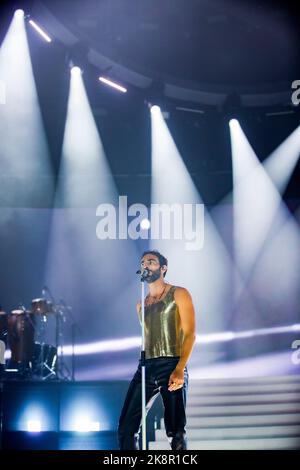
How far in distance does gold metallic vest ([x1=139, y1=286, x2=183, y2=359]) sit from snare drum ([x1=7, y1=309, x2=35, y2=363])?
2.91m

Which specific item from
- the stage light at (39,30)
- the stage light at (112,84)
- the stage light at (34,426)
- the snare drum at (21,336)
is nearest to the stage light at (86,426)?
the stage light at (34,426)

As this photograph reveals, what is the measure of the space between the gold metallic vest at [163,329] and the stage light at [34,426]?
1.96 m

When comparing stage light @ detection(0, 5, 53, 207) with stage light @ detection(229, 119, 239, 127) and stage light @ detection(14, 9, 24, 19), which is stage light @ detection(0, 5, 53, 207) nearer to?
stage light @ detection(14, 9, 24, 19)

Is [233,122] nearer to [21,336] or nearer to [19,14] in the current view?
[19,14]

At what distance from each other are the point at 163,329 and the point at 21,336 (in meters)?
3.08

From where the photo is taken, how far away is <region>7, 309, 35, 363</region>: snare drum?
6.91 metres

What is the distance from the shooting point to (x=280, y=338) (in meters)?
8.08

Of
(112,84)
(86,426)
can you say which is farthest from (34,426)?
(112,84)

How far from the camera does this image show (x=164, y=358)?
13.8ft

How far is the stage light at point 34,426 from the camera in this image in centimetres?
563

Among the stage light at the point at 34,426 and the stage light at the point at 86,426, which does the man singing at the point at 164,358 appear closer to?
the stage light at the point at 86,426

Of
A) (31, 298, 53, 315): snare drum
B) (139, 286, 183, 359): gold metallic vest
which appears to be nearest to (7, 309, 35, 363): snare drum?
(31, 298, 53, 315): snare drum
